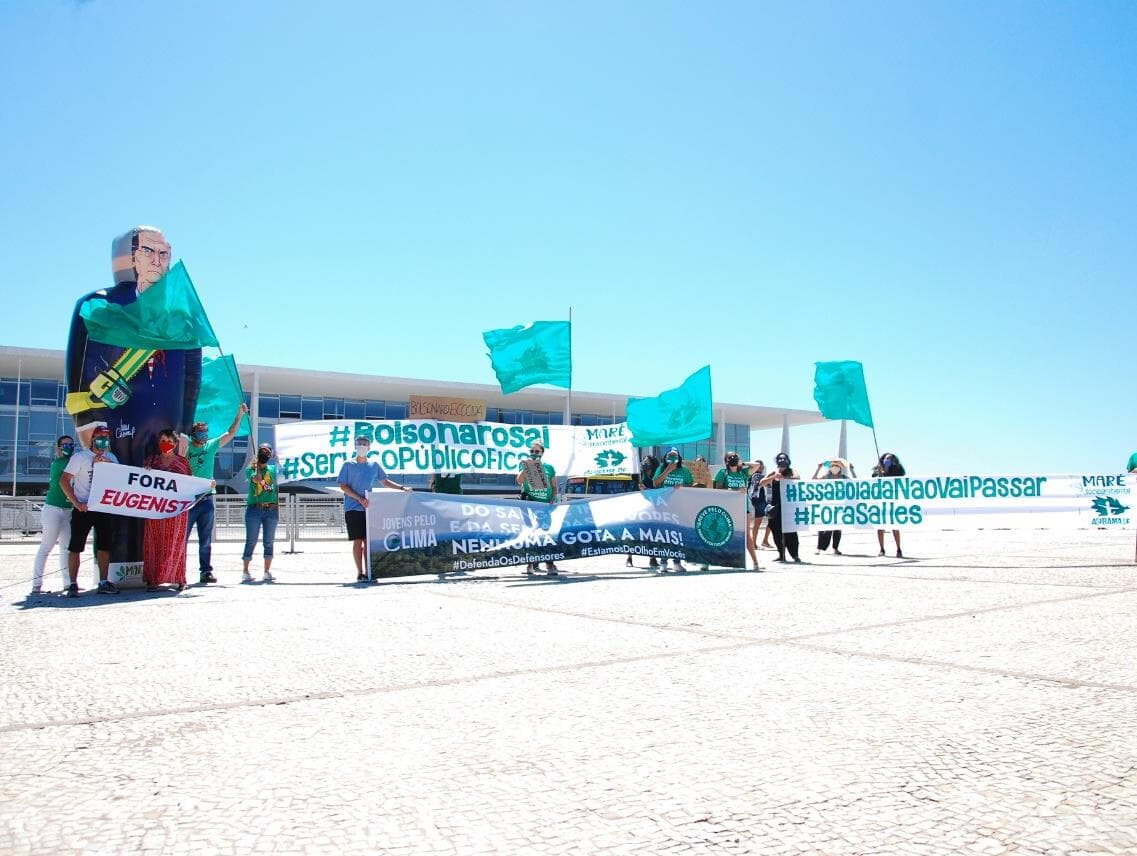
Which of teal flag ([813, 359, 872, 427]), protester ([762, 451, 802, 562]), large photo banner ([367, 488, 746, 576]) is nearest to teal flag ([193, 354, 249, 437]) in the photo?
large photo banner ([367, 488, 746, 576])

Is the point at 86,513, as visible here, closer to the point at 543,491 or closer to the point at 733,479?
the point at 543,491

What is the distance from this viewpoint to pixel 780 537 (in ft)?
43.0

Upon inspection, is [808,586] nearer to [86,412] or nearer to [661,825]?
[661,825]

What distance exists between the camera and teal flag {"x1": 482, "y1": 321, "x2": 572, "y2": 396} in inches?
675

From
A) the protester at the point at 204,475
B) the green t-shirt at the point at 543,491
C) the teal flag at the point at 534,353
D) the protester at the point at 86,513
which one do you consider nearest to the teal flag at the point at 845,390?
the teal flag at the point at 534,353

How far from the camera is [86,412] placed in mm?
8625

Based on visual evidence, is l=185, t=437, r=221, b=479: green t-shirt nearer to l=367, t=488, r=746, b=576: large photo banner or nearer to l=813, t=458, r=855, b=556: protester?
l=367, t=488, r=746, b=576: large photo banner

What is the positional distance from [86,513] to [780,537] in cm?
927

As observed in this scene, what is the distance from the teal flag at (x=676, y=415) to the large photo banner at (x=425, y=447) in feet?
6.59

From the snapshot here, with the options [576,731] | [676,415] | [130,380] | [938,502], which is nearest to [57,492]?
[130,380]

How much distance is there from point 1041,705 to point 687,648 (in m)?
1.90

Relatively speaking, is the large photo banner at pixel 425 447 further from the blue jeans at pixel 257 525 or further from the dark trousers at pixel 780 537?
the dark trousers at pixel 780 537

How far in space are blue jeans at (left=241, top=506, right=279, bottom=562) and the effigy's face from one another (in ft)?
10.9

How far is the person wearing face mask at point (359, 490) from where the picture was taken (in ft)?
33.7
